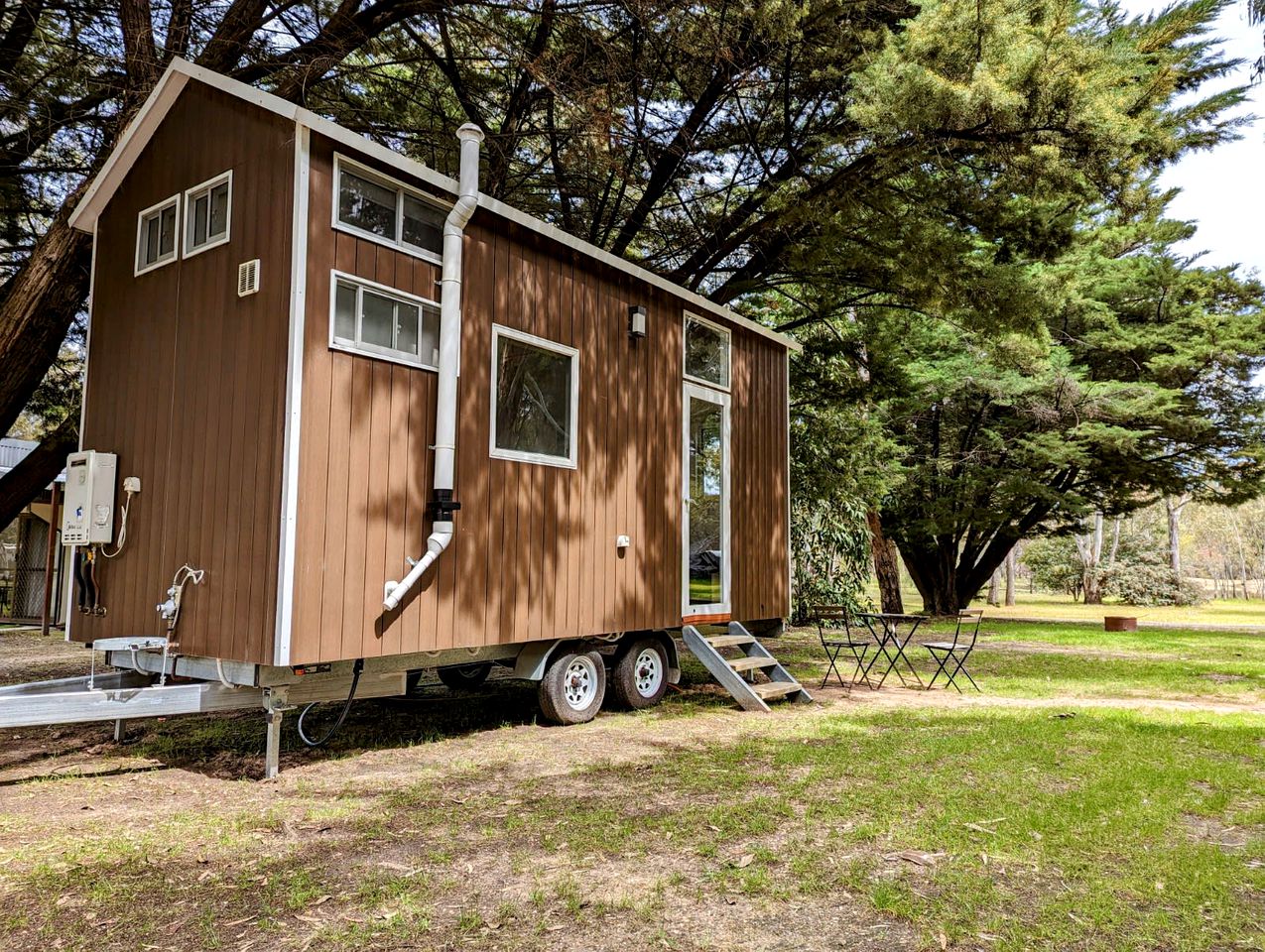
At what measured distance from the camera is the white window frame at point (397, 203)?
4594 millimetres

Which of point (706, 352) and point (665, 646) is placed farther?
point (706, 352)

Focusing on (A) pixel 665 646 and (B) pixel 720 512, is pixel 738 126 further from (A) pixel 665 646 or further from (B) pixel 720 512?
(A) pixel 665 646

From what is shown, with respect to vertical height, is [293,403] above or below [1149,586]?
above

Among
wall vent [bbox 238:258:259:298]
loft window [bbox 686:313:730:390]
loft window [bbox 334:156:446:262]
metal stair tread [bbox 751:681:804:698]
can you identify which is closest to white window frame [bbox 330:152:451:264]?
loft window [bbox 334:156:446:262]

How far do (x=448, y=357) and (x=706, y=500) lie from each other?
315 cm

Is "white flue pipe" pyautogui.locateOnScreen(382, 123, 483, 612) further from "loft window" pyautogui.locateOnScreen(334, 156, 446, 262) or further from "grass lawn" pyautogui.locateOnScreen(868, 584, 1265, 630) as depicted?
"grass lawn" pyautogui.locateOnScreen(868, 584, 1265, 630)

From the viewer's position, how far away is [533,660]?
19.4 feet

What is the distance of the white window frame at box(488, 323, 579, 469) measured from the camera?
215 inches

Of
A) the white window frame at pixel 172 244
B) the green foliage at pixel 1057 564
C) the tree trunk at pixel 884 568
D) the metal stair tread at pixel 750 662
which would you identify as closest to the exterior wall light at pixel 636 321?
the metal stair tread at pixel 750 662

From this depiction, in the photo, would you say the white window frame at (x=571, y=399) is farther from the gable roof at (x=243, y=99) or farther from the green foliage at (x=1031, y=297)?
the green foliage at (x=1031, y=297)

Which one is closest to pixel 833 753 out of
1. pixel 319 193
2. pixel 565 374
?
pixel 565 374

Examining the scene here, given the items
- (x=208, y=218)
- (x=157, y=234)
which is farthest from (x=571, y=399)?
(x=157, y=234)

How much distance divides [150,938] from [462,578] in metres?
2.72

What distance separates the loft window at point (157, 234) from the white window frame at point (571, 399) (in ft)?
6.29
